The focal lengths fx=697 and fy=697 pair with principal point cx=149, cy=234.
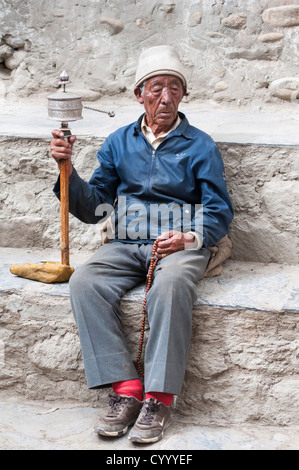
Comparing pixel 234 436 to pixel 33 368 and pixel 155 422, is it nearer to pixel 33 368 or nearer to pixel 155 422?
pixel 155 422

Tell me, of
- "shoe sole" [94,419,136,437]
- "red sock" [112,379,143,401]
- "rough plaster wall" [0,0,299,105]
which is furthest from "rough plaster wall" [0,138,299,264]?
"rough plaster wall" [0,0,299,105]

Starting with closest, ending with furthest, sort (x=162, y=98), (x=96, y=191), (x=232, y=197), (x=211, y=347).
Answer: (x=211, y=347) < (x=162, y=98) < (x=96, y=191) < (x=232, y=197)

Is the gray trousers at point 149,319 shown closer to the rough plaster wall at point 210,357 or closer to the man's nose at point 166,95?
the rough plaster wall at point 210,357

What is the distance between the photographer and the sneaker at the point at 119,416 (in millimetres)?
2492

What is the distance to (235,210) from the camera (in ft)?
10.2

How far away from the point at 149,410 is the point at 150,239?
70 centimetres

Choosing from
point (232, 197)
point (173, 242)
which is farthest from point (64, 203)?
point (232, 197)

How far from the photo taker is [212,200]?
8.98 feet

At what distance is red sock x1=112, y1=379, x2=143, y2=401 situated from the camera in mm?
2566

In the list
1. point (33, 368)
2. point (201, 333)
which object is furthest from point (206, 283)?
point (33, 368)

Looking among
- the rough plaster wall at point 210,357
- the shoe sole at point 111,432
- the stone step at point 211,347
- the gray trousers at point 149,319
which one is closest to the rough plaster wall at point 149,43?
the stone step at point 211,347

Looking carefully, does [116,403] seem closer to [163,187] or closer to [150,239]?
[150,239]

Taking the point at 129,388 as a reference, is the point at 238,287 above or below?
above

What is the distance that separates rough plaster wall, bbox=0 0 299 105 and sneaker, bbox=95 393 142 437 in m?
2.17
